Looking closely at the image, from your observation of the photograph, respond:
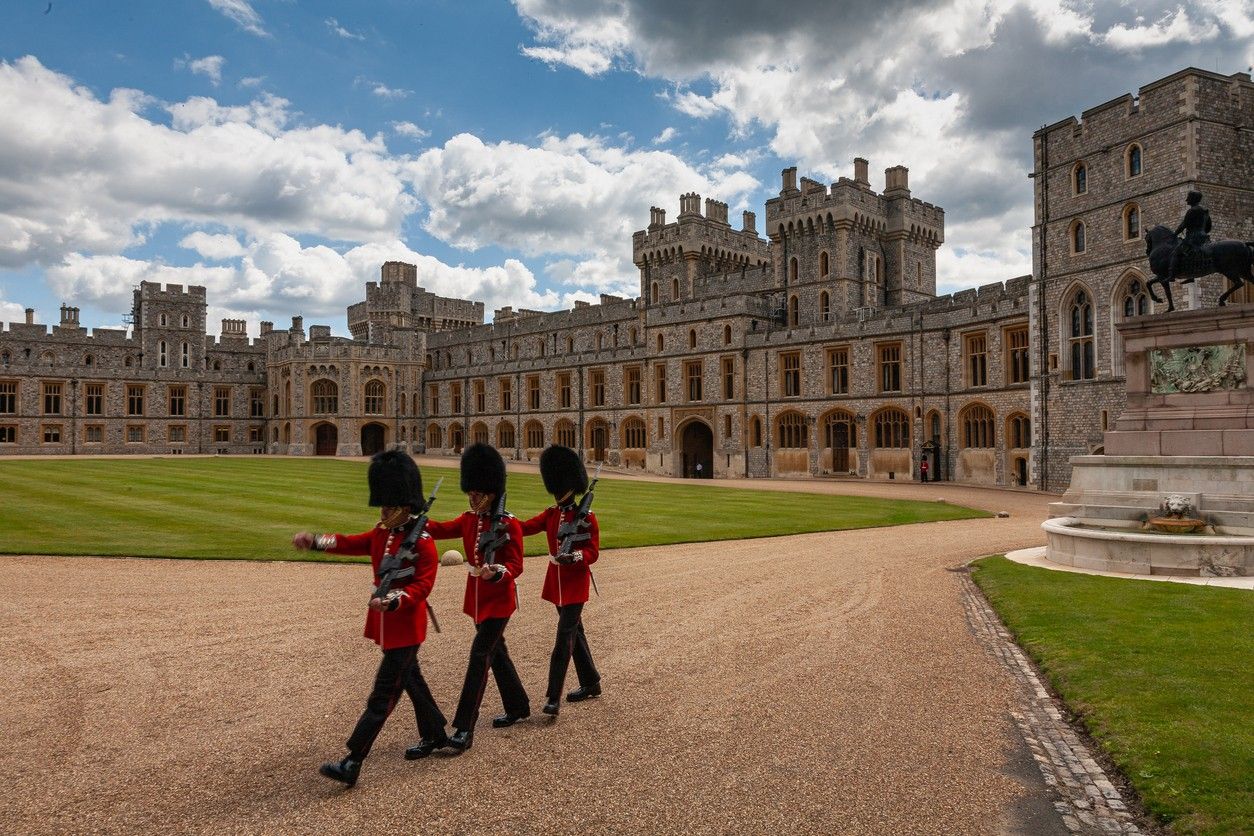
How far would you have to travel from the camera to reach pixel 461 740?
17.6 feet

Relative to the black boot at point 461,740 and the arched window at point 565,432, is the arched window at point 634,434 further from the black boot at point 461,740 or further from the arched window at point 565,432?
the black boot at point 461,740

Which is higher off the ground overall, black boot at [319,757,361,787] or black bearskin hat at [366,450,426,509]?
black bearskin hat at [366,450,426,509]

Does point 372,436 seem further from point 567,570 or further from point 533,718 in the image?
point 533,718

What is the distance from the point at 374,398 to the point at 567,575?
56.8 m

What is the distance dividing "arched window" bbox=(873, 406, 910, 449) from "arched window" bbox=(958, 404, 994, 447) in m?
2.56

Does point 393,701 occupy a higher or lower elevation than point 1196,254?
lower

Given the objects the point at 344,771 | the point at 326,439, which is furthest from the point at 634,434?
the point at 344,771

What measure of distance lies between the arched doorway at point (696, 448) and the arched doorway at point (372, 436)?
25.5 meters

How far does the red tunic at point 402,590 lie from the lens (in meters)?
5.14

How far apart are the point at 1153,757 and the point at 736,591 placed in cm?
576

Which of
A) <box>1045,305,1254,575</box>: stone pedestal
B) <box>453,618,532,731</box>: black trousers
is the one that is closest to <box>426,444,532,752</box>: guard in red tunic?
<box>453,618,532,731</box>: black trousers

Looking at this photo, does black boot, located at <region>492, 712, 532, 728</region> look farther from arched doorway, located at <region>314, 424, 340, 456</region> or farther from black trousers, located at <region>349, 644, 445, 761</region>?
arched doorway, located at <region>314, 424, 340, 456</region>

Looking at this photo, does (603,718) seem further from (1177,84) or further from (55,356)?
(55,356)

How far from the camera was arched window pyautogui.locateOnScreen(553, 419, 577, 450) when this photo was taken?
51469 millimetres
